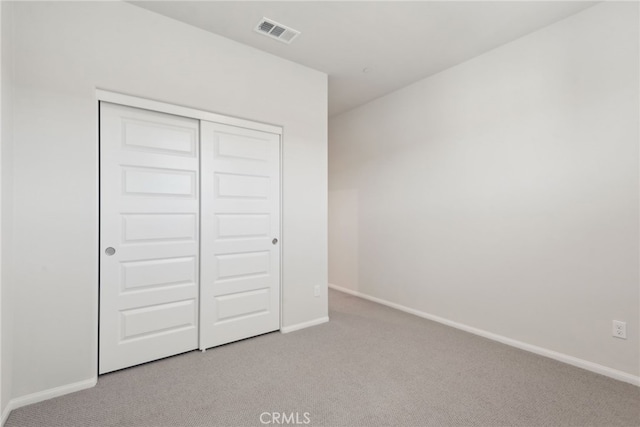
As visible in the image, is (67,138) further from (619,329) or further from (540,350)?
(619,329)

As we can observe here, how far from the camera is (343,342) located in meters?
2.87

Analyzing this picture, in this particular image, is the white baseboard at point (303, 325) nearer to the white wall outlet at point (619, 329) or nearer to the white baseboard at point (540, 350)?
the white baseboard at point (540, 350)

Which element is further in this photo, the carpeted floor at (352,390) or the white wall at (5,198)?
the carpeted floor at (352,390)

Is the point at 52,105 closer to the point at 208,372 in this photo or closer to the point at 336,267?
the point at 208,372

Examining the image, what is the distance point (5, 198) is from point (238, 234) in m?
1.55

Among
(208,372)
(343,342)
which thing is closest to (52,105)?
(208,372)

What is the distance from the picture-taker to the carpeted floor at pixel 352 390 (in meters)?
1.80

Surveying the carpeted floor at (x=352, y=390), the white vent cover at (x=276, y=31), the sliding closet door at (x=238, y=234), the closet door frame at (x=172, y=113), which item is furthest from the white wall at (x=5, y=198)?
the white vent cover at (x=276, y=31)

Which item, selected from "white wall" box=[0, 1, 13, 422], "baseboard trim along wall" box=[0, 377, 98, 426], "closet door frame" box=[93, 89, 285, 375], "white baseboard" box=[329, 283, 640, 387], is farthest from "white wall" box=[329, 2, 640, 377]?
"white wall" box=[0, 1, 13, 422]

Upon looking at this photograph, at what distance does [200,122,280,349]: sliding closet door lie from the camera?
2.70 metres

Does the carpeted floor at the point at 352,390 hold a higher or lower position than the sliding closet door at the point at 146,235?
lower

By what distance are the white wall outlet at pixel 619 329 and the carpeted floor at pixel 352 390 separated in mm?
327

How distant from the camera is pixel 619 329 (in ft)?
7.37

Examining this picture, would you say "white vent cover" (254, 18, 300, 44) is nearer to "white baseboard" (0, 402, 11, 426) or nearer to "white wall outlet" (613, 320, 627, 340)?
"white baseboard" (0, 402, 11, 426)
